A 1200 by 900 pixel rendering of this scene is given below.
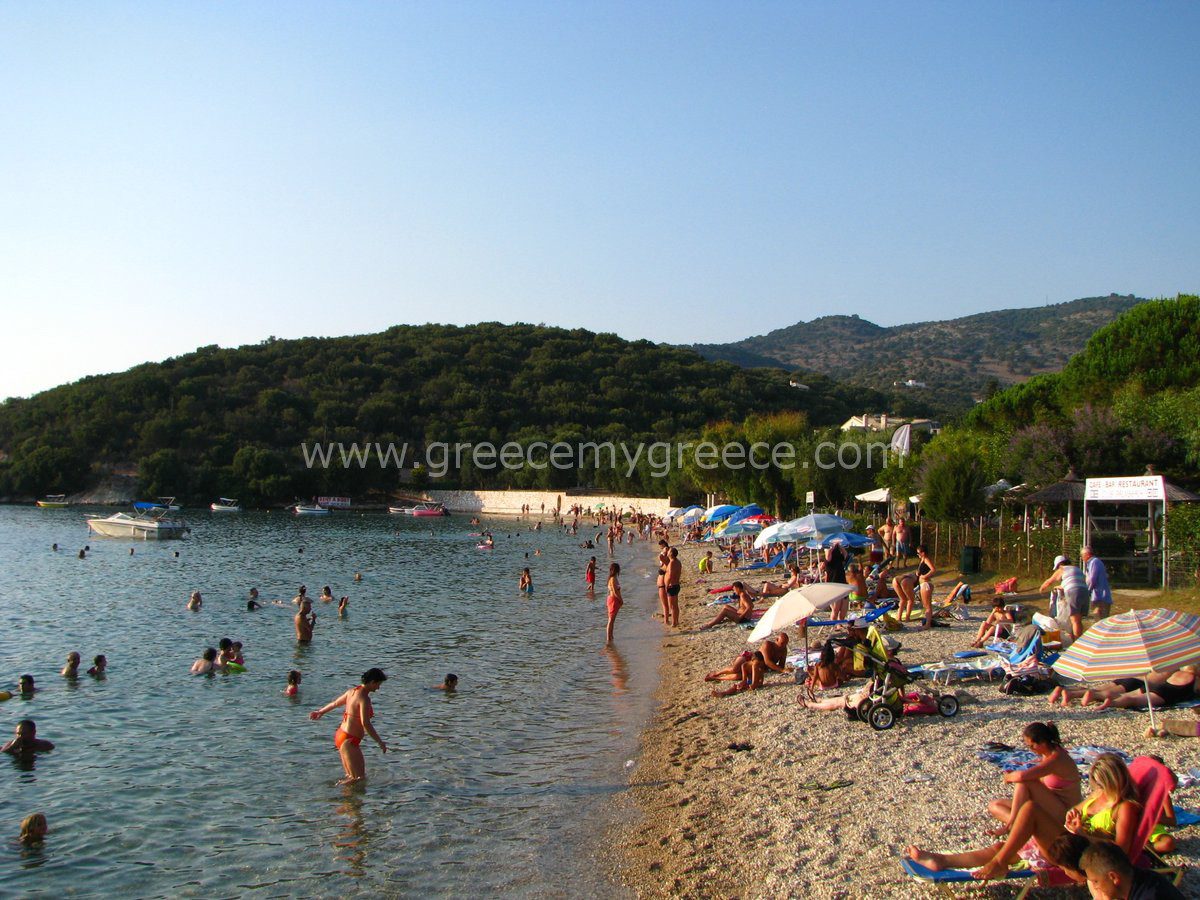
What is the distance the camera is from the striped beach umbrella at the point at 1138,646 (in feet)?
25.1

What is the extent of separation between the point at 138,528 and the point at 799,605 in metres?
48.5

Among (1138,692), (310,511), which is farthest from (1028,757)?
(310,511)

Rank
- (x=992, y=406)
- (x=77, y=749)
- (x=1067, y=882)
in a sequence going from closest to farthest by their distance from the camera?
(x=1067, y=882), (x=77, y=749), (x=992, y=406)

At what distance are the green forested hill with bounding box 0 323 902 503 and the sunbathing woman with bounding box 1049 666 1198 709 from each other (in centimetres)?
6960

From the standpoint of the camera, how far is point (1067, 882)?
5496 mm

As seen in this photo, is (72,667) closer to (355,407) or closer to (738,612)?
(738,612)

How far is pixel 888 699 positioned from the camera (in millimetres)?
9812

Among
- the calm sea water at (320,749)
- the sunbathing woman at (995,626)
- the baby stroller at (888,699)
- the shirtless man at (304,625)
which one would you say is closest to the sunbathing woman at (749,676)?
the calm sea water at (320,749)

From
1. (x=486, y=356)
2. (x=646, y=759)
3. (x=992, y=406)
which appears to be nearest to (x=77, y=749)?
(x=646, y=759)

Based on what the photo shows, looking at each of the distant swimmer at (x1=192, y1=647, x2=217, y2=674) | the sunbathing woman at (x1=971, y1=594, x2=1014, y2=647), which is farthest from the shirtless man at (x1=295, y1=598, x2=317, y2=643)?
the sunbathing woman at (x1=971, y1=594, x2=1014, y2=647)

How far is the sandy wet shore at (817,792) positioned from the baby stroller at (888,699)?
12cm

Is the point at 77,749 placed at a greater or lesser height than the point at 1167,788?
lesser

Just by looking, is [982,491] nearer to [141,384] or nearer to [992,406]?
[992,406]

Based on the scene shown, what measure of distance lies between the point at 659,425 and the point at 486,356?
31827 millimetres
